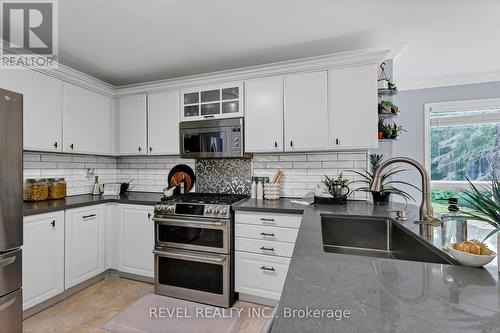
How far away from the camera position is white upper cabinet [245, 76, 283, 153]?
8.16 feet

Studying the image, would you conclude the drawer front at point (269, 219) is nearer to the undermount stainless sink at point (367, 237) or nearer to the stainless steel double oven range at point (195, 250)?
the stainless steel double oven range at point (195, 250)

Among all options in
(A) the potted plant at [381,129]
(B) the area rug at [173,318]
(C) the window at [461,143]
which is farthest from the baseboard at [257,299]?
(C) the window at [461,143]

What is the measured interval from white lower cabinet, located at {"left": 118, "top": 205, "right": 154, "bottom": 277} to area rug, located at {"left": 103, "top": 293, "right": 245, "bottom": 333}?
1.30 feet

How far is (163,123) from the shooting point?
2.91m

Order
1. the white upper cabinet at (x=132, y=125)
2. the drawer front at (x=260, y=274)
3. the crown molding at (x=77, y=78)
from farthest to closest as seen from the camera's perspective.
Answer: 1. the white upper cabinet at (x=132, y=125)
2. the crown molding at (x=77, y=78)
3. the drawer front at (x=260, y=274)

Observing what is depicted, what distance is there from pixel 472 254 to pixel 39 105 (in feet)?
10.6

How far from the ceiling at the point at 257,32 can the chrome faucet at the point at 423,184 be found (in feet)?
3.79

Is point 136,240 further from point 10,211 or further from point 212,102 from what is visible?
point 212,102

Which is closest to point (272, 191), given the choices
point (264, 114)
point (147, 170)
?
point (264, 114)

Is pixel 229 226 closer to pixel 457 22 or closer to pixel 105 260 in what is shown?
→ pixel 105 260

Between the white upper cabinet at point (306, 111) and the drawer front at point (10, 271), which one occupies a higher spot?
the white upper cabinet at point (306, 111)

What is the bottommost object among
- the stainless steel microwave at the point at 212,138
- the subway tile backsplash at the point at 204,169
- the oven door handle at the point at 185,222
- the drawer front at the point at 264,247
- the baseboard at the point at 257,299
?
the baseboard at the point at 257,299

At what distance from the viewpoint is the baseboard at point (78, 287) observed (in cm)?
207

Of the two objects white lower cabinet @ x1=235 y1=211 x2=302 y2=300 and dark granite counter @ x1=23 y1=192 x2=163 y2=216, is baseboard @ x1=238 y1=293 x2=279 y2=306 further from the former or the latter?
dark granite counter @ x1=23 y1=192 x2=163 y2=216
